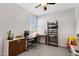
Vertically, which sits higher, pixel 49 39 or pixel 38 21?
pixel 38 21

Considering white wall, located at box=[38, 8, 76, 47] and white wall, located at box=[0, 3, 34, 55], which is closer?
white wall, located at box=[0, 3, 34, 55]

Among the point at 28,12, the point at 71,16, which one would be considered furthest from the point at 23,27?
the point at 71,16

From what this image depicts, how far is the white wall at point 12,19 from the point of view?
126 inches

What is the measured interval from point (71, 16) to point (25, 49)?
2.61 meters

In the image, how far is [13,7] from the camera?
11.9ft

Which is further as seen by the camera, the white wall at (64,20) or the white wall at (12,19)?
the white wall at (64,20)

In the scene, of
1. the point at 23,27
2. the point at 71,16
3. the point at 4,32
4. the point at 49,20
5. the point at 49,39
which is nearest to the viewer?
the point at 4,32

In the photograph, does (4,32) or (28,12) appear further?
(28,12)

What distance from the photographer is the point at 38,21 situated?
4.10 m

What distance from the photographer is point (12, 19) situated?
12.3 ft

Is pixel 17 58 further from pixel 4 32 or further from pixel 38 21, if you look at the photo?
pixel 38 21

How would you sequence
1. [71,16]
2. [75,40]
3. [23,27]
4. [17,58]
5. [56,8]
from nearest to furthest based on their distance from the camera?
[17,58], [75,40], [71,16], [56,8], [23,27]

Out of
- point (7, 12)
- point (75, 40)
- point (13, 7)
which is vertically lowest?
point (75, 40)

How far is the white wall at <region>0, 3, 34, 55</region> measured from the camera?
3203mm
